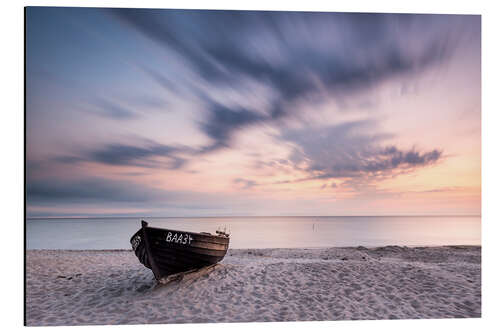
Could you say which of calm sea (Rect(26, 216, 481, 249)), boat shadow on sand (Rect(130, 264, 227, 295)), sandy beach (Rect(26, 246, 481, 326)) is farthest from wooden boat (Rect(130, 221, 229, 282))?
calm sea (Rect(26, 216, 481, 249))

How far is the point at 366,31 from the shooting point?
5.54 metres

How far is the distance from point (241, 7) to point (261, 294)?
207 inches

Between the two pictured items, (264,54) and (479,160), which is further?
(264,54)

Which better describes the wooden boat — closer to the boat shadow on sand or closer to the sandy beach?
the boat shadow on sand

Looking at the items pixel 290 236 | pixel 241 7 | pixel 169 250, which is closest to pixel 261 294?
pixel 169 250

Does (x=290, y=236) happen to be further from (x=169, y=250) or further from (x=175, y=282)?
(x=169, y=250)

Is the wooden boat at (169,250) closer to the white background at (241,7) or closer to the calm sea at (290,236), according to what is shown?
the white background at (241,7)

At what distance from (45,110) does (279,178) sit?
5504mm

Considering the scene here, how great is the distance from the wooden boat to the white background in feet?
3.77

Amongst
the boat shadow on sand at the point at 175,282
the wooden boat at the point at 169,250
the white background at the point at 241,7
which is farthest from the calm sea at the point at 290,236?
the boat shadow on sand at the point at 175,282

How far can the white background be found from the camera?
4199 mm

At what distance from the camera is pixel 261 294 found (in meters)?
4.75

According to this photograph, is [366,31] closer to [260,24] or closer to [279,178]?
[260,24]

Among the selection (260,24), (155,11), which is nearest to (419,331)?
(260,24)
